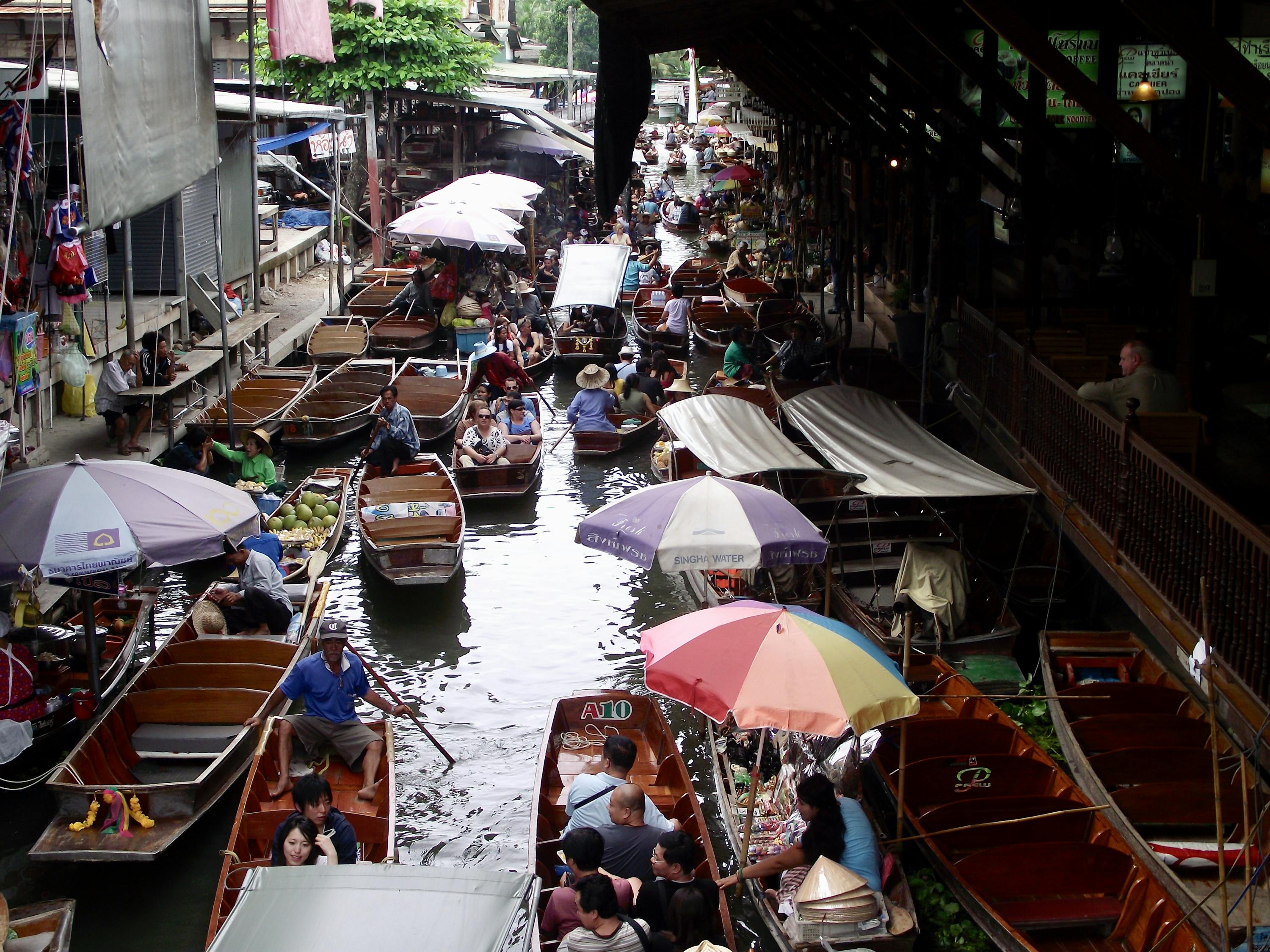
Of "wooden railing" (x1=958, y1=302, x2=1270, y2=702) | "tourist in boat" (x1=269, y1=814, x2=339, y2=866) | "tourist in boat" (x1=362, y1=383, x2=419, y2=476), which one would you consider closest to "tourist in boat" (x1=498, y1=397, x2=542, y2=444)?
"tourist in boat" (x1=362, y1=383, x2=419, y2=476)

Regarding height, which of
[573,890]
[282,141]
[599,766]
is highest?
[282,141]

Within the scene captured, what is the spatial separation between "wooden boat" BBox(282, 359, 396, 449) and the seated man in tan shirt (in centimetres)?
1036

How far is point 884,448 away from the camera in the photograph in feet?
35.7

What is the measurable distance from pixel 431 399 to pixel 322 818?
11534 mm

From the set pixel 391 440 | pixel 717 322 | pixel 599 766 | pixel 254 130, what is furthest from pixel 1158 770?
pixel 717 322

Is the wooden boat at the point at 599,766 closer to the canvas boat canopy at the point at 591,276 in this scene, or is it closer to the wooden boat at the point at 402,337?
the wooden boat at the point at 402,337

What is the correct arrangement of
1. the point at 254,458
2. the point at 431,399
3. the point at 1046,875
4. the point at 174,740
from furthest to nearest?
1. the point at 431,399
2. the point at 254,458
3. the point at 174,740
4. the point at 1046,875

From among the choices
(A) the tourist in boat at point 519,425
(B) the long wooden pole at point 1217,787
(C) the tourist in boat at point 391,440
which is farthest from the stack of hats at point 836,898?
(A) the tourist in boat at point 519,425

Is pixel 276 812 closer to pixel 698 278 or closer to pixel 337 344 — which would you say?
pixel 337 344

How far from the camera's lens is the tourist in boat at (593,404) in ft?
56.6

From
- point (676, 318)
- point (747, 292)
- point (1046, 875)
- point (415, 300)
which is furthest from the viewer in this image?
point (747, 292)

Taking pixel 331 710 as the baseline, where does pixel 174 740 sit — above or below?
below

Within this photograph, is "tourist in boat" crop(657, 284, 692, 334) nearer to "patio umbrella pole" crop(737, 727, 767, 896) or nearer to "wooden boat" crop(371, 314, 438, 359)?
"wooden boat" crop(371, 314, 438, 359)

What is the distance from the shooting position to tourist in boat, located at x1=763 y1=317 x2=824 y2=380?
1741 cm
